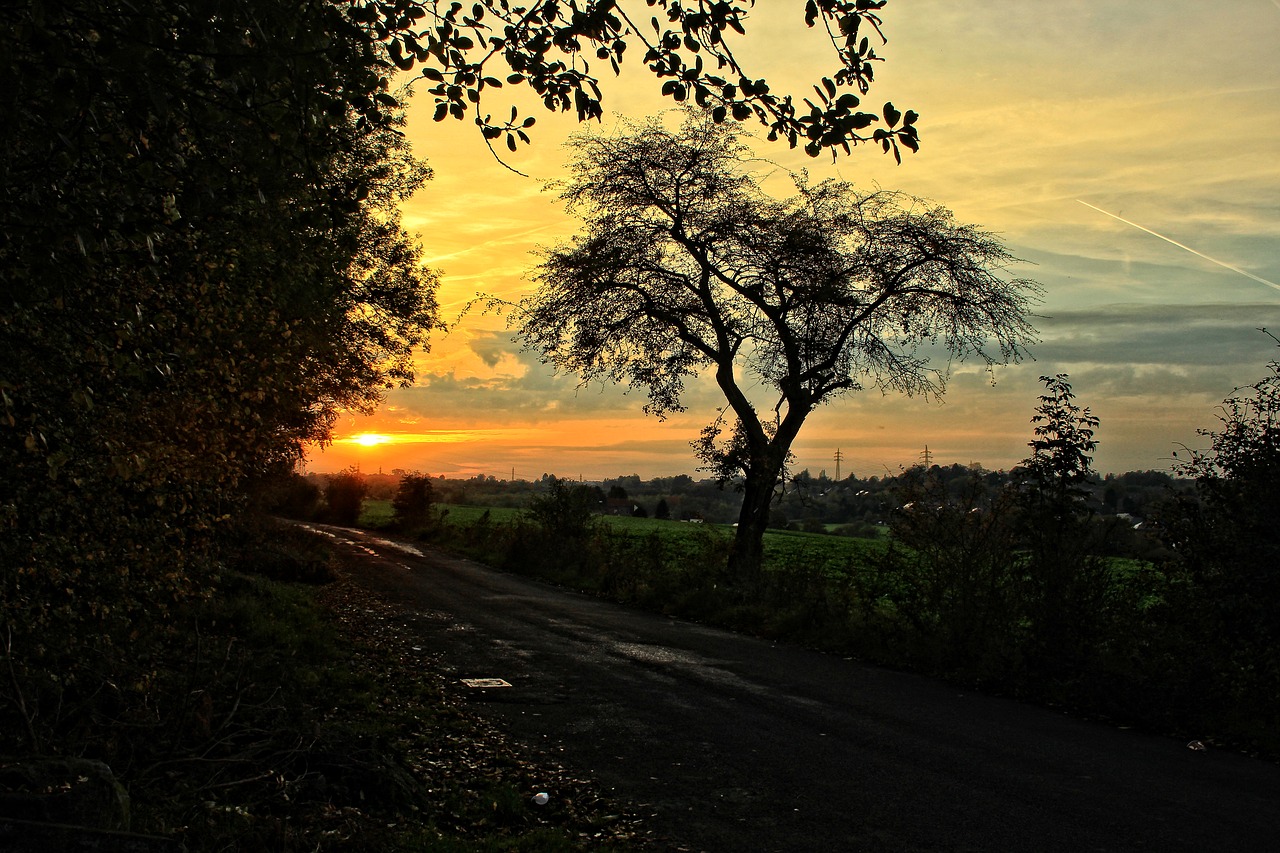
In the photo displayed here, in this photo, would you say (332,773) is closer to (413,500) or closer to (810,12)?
(810,12)

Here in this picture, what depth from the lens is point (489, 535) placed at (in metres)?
35.2

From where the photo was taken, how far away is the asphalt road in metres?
6.42

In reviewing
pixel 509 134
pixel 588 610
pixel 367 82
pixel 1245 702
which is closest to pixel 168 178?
pixel 367 82

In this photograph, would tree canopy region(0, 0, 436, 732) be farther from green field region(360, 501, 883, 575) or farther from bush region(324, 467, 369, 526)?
bush region(324, 467, 369, 526)

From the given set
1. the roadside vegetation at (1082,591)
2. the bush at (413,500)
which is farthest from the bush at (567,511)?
the bush at (413,500)

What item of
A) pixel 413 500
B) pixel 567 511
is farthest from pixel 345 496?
pixel 567 511

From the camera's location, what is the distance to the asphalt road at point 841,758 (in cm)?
642

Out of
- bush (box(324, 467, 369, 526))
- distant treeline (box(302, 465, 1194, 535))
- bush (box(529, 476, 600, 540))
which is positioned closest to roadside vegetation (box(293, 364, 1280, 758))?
distant treeline (box(302, 465, 1194, 535))

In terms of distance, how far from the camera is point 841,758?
816 cm

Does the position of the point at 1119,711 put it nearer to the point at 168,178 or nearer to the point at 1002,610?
the point at 1002,610

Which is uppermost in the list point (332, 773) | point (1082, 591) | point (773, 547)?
point (1082, 591)

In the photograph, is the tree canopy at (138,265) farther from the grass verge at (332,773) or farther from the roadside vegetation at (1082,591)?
the roadside vegetation at (1082,591)

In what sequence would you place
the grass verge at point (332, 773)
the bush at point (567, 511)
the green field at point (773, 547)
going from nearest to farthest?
1. the grass verge at point (332, 773)
2. the green field at point (773, 547)
3. the bush at point (567, 511)

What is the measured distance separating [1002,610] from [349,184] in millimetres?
10933
